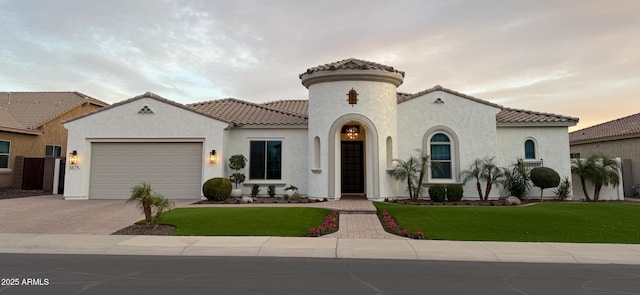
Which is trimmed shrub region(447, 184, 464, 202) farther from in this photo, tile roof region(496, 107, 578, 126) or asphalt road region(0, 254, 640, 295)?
asphalt road region(0, 254, 640, 295)

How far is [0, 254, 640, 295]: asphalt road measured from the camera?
4.96 metres

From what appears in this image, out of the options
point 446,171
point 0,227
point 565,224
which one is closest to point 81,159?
point 0,227

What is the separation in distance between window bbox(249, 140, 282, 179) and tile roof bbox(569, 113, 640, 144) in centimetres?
1964

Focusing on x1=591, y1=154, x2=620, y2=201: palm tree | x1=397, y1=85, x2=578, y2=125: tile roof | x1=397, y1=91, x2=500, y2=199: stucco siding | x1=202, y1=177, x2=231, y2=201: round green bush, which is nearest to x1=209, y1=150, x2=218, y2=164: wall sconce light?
x1=202, y1=177, x2=231, y2=201: round green bush

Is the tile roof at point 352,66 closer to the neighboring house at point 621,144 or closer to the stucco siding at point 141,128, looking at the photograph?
the stucco siding at point 141,128

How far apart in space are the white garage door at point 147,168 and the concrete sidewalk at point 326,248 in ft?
25.1

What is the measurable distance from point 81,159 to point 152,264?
12.6 metres

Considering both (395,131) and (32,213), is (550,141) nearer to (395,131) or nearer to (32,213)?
(395,131)

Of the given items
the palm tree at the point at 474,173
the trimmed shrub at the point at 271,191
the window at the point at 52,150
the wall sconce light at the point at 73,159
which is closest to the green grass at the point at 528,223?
the palm tree at the point at 474,173

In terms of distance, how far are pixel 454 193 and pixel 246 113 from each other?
11.1 meters

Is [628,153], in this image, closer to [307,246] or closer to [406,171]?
[406,171]

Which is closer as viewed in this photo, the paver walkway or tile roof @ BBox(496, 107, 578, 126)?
the paver walkway

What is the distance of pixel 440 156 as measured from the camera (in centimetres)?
1633

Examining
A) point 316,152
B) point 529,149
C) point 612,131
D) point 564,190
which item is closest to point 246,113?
point 316,152
